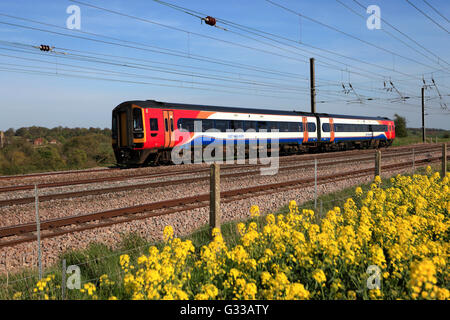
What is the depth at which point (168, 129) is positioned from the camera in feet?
58.2

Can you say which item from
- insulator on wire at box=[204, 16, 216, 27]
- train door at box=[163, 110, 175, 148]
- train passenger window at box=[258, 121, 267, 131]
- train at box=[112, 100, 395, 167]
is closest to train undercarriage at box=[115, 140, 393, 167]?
train at box=[112, 100, 395, 167]

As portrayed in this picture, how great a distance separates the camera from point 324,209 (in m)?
8.83

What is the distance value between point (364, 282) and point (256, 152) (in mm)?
19952

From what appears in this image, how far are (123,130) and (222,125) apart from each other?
5791 millimetres

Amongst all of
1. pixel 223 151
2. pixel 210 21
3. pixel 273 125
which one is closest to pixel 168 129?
pixel 223 151

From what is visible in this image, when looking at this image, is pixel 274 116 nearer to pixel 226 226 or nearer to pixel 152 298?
pixel 226 226

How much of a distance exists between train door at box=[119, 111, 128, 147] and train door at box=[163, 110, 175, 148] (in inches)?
77.6

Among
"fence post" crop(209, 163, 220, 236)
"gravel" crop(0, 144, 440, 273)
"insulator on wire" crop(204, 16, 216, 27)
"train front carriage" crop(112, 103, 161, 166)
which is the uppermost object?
"insulator on wire" crop(204, 16, 216, 27)

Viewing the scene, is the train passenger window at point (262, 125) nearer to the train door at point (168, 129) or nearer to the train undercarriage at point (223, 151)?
the train undercarriage at point (223, 151)

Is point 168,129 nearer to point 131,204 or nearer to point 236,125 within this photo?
point 236,125

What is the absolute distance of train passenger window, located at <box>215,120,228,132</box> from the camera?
20297 mm

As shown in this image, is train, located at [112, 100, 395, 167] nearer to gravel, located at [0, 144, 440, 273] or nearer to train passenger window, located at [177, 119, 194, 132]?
train passenger window, located at [177, 119, 194, 132]

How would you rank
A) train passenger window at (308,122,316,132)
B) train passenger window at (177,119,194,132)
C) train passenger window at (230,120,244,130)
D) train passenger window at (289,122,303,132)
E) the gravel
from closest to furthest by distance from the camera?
the gravel
train passenger window at (177,119,194,132)
train passenger window at (230,120,244,130)
train passenger window at (289,122,303,132)
train passenger window at (308,122,316,132)
